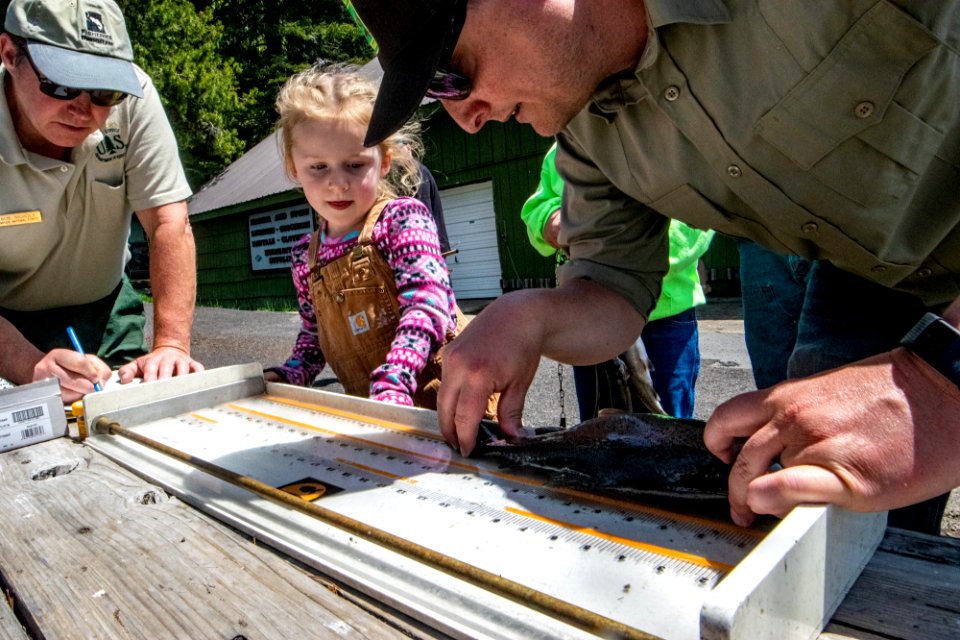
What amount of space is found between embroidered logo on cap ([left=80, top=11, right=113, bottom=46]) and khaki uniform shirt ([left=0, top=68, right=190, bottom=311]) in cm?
33

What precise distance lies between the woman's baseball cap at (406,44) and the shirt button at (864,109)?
0.74 m

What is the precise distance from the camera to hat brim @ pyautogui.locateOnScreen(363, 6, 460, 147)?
127 cm

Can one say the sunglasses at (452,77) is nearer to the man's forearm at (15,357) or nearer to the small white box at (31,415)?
the small white box at (31,415)

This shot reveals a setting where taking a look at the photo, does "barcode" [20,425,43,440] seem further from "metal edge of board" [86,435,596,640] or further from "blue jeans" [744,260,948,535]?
"blue jeans" [744,260,948,535]

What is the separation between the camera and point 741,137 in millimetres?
1358

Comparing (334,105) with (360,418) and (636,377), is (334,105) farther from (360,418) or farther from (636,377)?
(636,377)

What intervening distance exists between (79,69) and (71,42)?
0.34 ft

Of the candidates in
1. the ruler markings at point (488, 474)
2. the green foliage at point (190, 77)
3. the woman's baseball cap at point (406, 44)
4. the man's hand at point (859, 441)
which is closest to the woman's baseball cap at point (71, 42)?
the ruler markings at point (488, 474)

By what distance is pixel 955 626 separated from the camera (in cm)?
73

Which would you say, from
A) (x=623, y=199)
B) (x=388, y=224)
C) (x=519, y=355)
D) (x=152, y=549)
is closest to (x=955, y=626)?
(x=519, y=355)

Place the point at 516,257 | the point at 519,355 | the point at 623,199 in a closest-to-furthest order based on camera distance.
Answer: the point at 519,355, the point at 623,199, the point at 516,257

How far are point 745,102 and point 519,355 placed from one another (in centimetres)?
67

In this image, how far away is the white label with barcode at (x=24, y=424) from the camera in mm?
1763

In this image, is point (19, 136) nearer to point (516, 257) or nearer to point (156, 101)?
point (156, 101)
